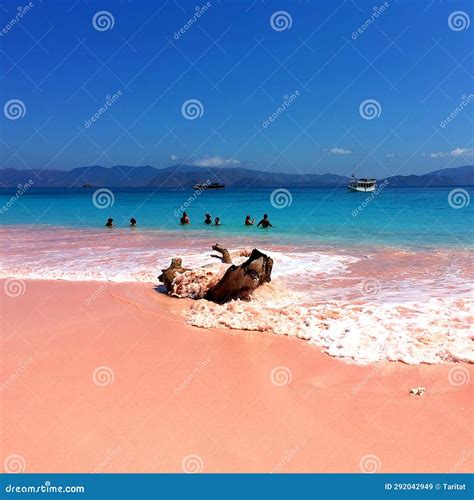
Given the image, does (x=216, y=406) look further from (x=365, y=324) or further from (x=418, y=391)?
(x=365, y=324)

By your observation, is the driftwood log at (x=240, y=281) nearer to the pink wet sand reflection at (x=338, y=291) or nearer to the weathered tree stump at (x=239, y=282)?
the weathered tree stump at (x=239, y=282)

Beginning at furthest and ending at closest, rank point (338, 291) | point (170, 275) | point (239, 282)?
point (170, 275) → point (338, 291) → point (239, 282)

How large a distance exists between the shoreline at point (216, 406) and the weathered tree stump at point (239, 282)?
5.21ft

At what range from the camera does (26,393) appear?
4.79 meters

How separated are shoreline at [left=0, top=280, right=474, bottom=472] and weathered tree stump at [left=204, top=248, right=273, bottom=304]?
1.59 meters

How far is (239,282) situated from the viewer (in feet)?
27.3

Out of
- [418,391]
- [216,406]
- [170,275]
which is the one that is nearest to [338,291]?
[170,275]

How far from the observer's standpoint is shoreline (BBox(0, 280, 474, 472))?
3717 mm

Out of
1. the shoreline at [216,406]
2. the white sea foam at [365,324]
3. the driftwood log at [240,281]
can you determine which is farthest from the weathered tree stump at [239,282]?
the shoreline at [216,406]

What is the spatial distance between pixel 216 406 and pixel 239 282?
3.95 meters

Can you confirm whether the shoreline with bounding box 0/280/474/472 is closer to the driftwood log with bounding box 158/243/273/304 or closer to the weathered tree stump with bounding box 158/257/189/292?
the driftwood log with bounding box 158/243/273/304

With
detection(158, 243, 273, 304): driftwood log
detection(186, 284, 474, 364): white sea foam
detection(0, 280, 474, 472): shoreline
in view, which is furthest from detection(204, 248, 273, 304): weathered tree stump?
detection(0, 280, 474, 472): shoreline

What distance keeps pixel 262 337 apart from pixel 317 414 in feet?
7.37

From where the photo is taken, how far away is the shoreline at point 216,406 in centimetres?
372
